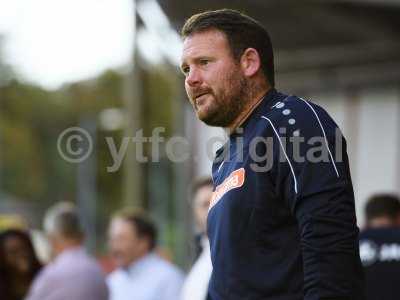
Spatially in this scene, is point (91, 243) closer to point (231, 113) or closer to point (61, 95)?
point (61, 95)

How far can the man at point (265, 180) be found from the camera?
2406 mm

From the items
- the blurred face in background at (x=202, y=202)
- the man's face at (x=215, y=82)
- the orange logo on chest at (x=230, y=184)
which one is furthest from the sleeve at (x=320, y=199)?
the blurred face in background at (x=202, y=202)

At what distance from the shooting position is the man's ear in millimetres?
2760

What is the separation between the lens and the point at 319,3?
7406 millimetres

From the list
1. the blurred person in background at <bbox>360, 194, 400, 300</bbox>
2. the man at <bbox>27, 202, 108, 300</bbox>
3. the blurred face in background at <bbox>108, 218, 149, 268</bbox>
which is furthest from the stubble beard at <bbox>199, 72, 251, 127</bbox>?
the blurred face in background at <bbox>108, 218, 149, 268</bbox>

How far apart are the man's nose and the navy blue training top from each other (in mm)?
212

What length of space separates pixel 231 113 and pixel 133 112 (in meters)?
8.43

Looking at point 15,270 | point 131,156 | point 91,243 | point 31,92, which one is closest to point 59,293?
point 15,270

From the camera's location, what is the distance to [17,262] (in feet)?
22.2

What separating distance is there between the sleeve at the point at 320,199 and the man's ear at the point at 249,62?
25 cm

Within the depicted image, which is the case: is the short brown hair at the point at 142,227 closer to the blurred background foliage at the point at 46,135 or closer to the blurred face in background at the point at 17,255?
the blurred face in background at the point at 17,255

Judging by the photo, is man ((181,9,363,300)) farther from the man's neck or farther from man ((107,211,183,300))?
man ((107,211,183,300))

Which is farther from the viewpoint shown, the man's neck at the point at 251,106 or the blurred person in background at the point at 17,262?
the blurred person in background at the point at 17,262

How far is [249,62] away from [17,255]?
4.44 meters
